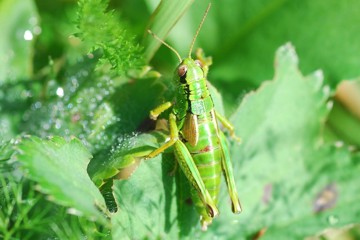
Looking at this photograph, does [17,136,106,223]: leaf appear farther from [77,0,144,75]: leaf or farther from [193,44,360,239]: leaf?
[193,44,360,239]: leaf

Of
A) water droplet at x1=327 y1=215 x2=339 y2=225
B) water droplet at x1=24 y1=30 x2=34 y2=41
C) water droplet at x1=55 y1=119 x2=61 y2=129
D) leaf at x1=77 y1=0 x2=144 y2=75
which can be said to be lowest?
water droplet at x1=327 y1=215 x2=339 y2=225

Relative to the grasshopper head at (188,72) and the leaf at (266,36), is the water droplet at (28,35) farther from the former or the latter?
the grasshopper head at (188,72)

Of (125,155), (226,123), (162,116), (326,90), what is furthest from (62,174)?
(326,90)

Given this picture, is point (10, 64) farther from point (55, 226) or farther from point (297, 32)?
point (297, 32)

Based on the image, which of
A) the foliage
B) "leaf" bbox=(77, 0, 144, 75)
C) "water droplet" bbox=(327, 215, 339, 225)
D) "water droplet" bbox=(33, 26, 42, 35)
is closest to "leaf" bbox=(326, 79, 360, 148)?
the foliage

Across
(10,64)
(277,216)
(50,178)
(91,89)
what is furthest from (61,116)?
(277,216)

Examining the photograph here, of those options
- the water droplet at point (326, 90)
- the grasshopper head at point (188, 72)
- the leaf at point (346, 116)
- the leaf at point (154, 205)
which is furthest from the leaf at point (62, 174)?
the leaf at point (346, 116)

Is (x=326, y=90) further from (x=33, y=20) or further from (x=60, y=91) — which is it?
(x=33, y=20)
